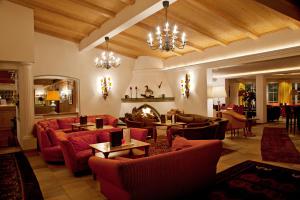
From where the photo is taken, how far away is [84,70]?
8.57 metres

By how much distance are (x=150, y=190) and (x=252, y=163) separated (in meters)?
2.84

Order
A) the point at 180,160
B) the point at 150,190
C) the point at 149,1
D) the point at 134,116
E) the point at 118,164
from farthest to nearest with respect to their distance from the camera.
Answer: the point at 134,116
the point at 149,1
the point at 180,160
the point at 150,190
the point at 118,164

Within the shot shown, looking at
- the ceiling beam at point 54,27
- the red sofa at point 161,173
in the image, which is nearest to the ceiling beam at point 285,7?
the red sofa at point 161,173

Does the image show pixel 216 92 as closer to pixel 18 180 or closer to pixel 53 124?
pixel 53 124

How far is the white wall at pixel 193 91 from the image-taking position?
8.10 meters

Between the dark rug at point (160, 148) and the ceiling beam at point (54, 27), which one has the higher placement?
the ceiling beam at point (54, 27)

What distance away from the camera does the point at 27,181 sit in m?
3.82

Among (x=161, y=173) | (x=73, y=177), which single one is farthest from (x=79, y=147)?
(x=161, y=173)

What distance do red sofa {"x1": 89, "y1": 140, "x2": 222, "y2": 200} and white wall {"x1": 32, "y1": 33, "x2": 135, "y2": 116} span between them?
5932 millimetres

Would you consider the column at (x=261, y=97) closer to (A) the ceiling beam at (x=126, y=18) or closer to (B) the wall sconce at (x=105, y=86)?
(B) the wall sconce at (x=105, y=86)

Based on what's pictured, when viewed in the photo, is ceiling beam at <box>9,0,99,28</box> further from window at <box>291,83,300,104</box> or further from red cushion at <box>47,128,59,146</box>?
window at <box>291,83,300,104</box>

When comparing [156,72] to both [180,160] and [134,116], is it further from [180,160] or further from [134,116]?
[180,160]

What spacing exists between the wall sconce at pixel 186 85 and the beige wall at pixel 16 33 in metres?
5.32

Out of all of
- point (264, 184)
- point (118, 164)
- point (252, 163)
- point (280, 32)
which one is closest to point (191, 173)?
point (118, 164)
